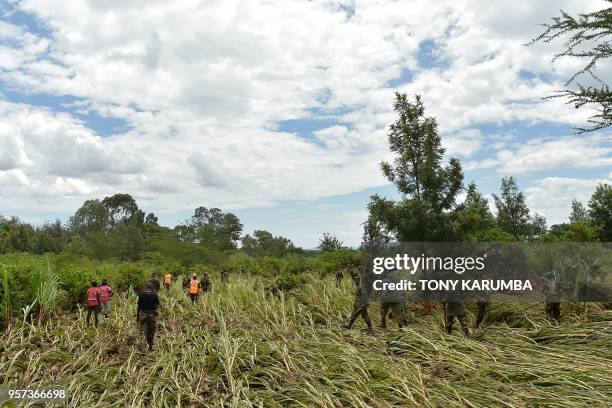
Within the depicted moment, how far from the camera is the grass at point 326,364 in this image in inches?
223

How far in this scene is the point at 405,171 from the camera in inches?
509

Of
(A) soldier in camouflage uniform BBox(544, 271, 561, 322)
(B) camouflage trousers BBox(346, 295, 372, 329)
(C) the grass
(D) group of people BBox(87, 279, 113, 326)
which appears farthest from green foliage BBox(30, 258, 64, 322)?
(A) soldier in camouflage uniform BBox(544, 271, 561, 322)

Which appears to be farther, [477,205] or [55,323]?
[477,205]

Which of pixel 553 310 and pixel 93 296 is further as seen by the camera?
pixel 93 296

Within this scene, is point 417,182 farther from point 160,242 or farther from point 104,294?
point 160,242

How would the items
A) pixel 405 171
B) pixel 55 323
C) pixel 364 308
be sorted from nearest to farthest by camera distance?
pixel 364 308
pixel 55 323
pixel 405 171

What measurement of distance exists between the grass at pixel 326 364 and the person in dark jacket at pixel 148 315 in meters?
0.28

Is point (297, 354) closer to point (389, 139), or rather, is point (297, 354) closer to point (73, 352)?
point (73, 352)

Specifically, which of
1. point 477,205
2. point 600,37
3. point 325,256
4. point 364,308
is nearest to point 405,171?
point 477,205

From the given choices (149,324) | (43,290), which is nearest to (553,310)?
(149,324)

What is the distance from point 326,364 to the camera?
7.00 m

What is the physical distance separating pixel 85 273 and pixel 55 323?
331 cm

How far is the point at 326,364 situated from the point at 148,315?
12.9 feet

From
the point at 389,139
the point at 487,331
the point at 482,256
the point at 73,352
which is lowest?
the point at 73,352
